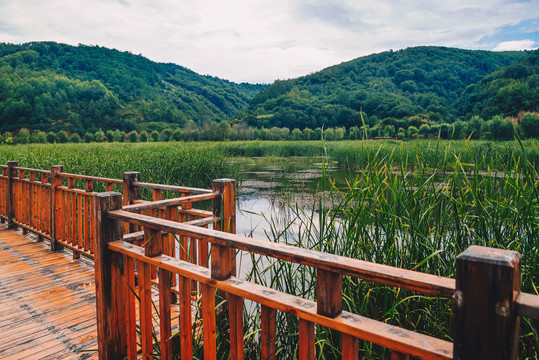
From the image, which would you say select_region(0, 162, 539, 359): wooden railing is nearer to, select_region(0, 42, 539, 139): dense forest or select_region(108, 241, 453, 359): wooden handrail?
select_region(108, 241, 453, 359): wooden handrail

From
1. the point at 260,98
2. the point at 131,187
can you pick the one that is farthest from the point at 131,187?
the point at 260,98

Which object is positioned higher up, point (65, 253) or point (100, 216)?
point (100, 216)

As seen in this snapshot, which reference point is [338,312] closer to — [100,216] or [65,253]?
[100,216]

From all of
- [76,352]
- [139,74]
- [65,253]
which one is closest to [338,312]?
[76,352]

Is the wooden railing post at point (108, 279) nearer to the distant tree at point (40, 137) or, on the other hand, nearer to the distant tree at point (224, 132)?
the distant tree at point (224, 132)

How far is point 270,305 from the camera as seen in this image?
101 cm

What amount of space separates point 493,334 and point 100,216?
1438 millimetres

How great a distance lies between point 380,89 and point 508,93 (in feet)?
89.7

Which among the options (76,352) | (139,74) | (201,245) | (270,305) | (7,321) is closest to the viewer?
(270,305)

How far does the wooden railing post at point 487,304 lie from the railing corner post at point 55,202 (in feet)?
13.6

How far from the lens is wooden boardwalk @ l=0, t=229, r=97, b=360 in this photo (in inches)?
85.7

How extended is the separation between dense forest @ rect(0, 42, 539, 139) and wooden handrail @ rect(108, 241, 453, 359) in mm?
21079

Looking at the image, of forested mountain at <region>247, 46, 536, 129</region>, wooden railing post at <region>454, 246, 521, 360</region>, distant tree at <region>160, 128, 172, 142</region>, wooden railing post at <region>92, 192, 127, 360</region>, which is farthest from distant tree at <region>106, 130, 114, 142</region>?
wooden railing post at <region>454, 246, 521, 360</region>

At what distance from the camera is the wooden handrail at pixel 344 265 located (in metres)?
0.76
